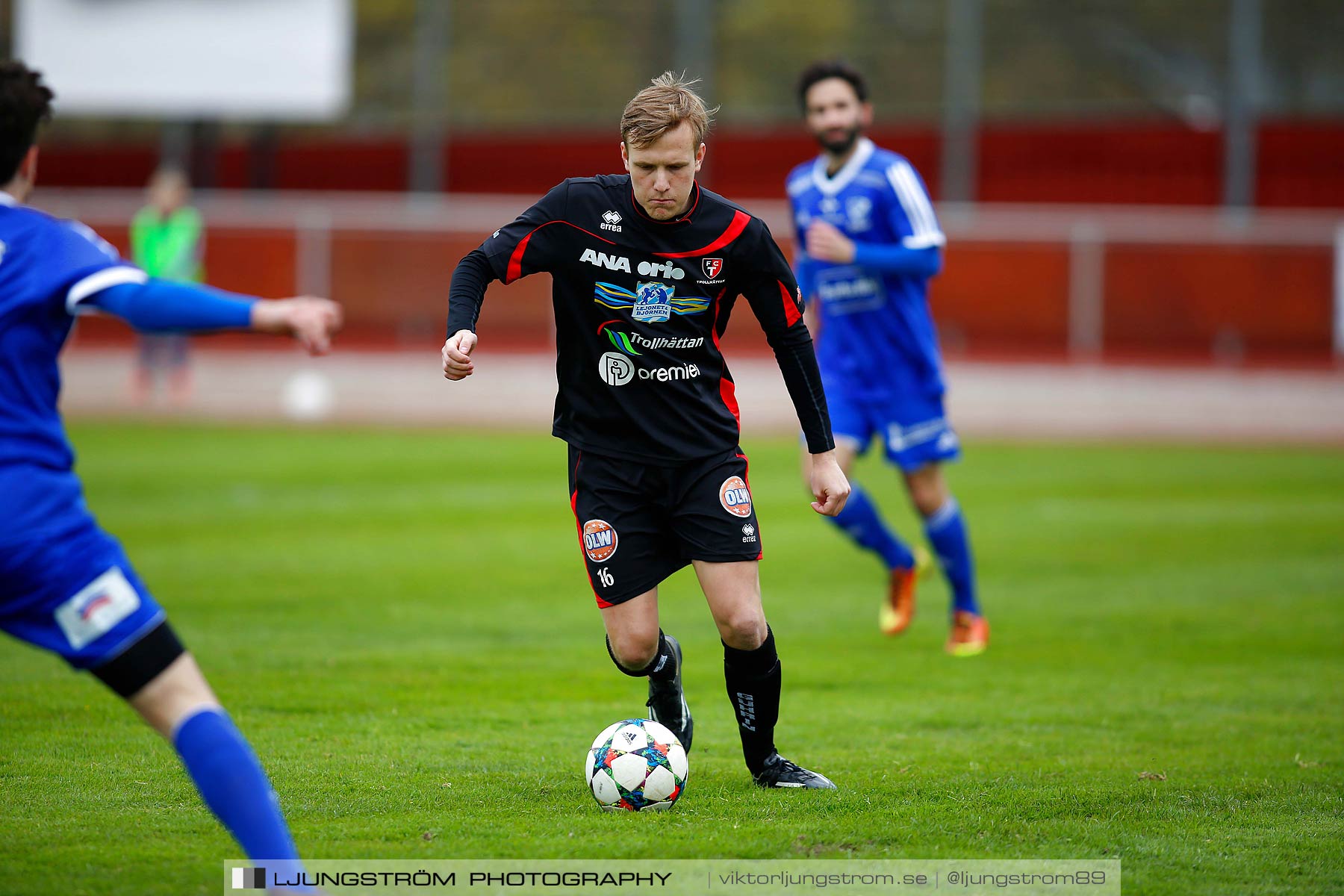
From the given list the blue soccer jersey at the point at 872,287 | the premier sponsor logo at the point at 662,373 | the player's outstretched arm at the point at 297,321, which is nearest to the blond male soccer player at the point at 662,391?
the premier sponsor logo at the point at 662,373

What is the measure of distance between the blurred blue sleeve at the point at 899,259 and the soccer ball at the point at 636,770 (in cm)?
315

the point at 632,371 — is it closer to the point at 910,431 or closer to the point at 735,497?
the point at 735,497

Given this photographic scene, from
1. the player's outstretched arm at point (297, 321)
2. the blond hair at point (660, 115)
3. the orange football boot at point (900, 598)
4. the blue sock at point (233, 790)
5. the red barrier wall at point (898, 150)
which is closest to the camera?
the player's outstretched arm at point (297, 321)

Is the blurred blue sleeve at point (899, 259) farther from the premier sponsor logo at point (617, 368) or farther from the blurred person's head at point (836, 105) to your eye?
the premier sponsor logo at point (617, 368)

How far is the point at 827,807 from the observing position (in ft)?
14.4

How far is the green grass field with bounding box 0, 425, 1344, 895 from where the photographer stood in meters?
4.10

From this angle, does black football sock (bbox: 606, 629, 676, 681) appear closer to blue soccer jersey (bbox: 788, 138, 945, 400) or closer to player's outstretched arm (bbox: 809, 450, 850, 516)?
player's outstretched arm (bbox: 809, 450, 850, 516)

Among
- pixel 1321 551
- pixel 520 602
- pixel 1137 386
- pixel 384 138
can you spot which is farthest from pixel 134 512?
pixel 384 138

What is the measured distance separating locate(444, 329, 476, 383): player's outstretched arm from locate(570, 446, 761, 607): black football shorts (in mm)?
667

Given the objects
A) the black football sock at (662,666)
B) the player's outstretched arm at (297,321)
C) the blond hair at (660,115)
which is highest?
the blond hair at (660,115)

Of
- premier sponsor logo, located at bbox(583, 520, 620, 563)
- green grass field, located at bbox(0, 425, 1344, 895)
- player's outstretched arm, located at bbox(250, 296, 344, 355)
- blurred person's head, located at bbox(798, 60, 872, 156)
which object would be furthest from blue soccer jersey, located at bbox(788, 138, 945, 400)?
player's outstretched arm, located at bbox(250, 296, 344, 355)

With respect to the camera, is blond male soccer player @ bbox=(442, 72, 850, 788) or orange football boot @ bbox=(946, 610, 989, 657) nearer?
blond male soccer player @ bbox=(442, 72, 850, 788)

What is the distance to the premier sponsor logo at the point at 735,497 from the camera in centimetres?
449

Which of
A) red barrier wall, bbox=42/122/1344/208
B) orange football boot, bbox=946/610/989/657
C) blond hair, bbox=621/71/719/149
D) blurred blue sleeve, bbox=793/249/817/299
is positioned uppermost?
red barrier wall, bbox=42/122/1344/208
